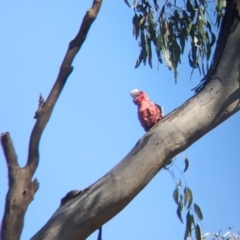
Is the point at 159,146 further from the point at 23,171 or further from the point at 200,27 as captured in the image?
the point at 200,27

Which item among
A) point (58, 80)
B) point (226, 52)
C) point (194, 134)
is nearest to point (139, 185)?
point (194, 134)

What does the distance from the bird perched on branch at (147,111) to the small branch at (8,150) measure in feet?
2.64

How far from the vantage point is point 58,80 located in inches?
87.3

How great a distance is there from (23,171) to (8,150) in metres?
0.08

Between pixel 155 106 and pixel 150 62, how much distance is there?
723 mm

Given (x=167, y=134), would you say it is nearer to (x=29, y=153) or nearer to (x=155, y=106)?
(x=29, y=153)

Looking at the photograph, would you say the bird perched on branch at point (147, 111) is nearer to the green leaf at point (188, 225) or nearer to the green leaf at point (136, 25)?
the green leaf at point (188, 225)

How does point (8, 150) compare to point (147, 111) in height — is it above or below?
below

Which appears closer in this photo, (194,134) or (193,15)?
(194,134)

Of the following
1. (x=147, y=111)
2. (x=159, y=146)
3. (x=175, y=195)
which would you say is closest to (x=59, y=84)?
(x=159, y=146)

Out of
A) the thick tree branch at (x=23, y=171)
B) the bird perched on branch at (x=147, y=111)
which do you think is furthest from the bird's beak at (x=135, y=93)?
the thick tree branch at (x=23, y=171)

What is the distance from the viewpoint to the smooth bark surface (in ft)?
6.84

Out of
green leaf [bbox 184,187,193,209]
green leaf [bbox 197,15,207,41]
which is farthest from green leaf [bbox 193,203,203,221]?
green leaf [bbox 197,15,207,41]

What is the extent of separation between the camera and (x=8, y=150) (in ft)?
6.92
